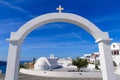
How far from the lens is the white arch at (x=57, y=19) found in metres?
7.26

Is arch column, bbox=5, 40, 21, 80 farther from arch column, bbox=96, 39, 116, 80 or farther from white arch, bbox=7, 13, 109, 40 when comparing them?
arch column, bbox=96, 39, 116, 80

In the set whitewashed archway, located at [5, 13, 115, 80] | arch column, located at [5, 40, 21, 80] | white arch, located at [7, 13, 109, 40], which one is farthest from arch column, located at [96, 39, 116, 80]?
arch column, located at [5, 40, 21, 80]

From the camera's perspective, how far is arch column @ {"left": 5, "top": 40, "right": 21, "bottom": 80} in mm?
6977

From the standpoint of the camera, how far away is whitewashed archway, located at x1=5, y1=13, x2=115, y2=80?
7.05 m

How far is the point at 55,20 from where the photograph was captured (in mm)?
7504

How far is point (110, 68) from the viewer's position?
23.2 ft

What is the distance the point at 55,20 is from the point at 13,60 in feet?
8.48

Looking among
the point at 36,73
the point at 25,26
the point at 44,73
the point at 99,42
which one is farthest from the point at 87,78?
the point at 25,26

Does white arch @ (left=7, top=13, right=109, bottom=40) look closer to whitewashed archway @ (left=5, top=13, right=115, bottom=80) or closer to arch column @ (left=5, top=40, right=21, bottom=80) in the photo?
whitewashed archway @ (left=5, top=13, right=115, bottom=80)

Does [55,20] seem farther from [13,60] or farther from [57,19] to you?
[13,60]

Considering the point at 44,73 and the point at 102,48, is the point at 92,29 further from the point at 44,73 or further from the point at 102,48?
the point at 44,73

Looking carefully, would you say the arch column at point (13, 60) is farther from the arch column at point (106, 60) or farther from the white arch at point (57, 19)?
the arch column at point (106, 60)

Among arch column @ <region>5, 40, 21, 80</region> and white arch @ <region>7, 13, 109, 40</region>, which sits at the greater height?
white arch @ <region>7, 13, 109, 40</region>

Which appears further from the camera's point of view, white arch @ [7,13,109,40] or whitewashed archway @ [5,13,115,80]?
white arch @ [7,13,109,40]
